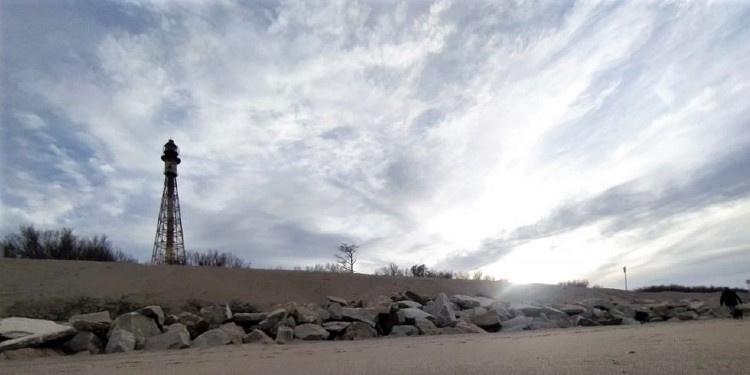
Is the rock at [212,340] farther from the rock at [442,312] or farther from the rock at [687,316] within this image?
the rock at [687,316]

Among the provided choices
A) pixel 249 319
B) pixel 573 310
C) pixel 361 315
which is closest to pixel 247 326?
pixel 249 319

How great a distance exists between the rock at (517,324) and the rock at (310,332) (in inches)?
236

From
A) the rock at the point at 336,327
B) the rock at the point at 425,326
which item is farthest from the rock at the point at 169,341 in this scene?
the rock at the point at 425,326

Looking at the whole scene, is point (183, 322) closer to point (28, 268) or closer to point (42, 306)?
point (42, 306)

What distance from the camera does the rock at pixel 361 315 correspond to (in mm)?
16041

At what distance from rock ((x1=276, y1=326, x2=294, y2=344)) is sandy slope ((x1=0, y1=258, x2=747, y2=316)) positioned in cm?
910

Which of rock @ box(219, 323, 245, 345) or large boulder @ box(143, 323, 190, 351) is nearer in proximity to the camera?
large boulder @ box(143, 323, 190, 351)

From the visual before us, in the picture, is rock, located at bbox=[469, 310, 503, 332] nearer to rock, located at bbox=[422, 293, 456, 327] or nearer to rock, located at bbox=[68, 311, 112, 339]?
rock, located at bbox=[422, 293, 456, 327]

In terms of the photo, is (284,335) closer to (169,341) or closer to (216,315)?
(169,341)

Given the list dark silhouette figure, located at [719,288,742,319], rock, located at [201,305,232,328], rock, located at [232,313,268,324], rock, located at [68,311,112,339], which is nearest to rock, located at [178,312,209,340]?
rock, located at [201,305,232,328]

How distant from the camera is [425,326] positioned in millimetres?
15469

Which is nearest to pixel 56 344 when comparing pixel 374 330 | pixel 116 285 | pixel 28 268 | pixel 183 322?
pixel 183 322

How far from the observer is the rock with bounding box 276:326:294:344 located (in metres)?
13.8

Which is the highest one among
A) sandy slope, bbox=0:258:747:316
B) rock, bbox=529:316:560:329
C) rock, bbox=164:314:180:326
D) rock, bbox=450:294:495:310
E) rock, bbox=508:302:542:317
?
sandy slope, bbox=0:258:747:316
